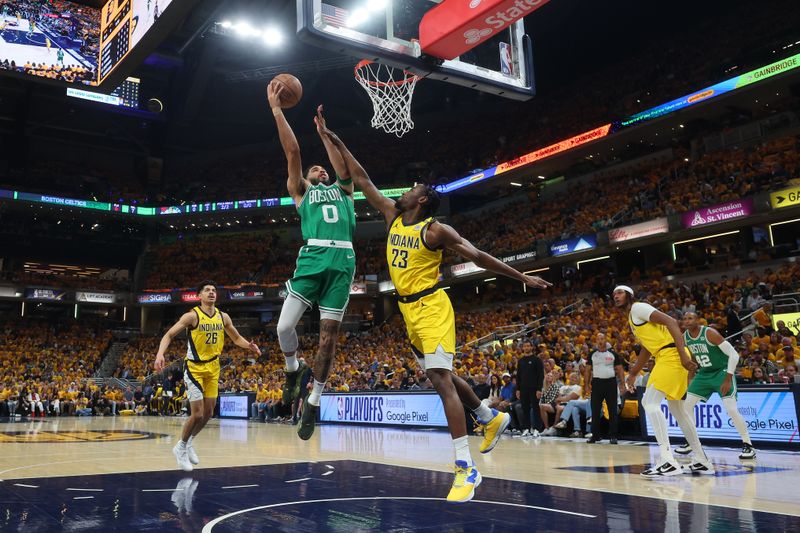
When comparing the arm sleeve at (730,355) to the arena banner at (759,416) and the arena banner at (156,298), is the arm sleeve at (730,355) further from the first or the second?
the arena banner at (156,298)

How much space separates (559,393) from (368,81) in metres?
7.12

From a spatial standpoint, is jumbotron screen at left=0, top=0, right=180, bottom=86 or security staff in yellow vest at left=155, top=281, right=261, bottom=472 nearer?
security staff in yellow vest at left=155, top=281, right=261, bottom=472

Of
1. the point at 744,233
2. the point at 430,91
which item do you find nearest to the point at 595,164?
the point at 744,233

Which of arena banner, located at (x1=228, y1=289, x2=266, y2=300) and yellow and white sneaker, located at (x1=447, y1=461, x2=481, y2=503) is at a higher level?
arena banner, located at (x1=228, y1=289, x2=266, y2=300)

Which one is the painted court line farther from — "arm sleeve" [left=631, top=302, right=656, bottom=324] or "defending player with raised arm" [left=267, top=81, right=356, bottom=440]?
"arm sleeve" [left=631, top=302, right=656, bottom=324]

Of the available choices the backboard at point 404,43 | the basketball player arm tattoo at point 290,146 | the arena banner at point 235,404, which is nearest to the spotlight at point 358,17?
the backboard at point 404,43

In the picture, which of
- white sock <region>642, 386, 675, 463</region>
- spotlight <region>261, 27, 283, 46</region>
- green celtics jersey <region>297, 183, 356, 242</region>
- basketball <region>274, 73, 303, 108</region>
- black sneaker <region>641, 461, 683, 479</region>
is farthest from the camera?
spotlight <region>261, 27, 283, 46</region>

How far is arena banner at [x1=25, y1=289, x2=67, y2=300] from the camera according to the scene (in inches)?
1296

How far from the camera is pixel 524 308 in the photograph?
26.4 meters

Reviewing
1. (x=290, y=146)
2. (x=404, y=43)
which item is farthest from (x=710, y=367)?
(x=290, y=146)

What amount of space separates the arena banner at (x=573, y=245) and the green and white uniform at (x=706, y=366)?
56.1 feet

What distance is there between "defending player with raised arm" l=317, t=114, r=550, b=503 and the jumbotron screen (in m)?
10.6

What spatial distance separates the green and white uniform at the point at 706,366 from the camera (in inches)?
299

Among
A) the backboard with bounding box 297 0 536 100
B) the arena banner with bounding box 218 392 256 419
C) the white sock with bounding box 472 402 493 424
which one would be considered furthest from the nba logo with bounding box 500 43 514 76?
the arena banner with bounding box 218 392 256 419
